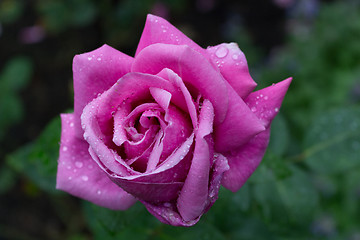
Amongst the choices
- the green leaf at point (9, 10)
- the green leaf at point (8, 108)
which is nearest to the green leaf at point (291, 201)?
the green leaf at point (8, 108)

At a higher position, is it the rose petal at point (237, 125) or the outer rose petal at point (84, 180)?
the rose petal at point (237, 125)

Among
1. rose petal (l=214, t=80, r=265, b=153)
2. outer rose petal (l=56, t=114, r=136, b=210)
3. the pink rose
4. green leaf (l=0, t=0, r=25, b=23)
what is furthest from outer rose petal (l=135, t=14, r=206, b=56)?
green leaf (l=0, t=0, r=25, b=23)

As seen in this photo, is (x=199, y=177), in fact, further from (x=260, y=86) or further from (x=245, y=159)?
(x=260, y=86)

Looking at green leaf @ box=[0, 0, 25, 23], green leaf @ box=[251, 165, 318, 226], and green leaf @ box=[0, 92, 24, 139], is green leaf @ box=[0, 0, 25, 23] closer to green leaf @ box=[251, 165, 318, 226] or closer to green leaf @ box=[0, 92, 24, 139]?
green leaf @ box=[0, 92, 24, 139]

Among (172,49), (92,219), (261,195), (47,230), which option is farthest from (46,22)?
(172,49)

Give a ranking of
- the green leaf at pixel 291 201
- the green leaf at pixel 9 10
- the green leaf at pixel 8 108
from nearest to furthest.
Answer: the green leaf at pixel 291 201 → the green leaf at pixel 8 108 → the green leaf at pixel 9 10

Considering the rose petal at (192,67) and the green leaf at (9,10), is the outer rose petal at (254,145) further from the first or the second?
the green leaf at (9,10)

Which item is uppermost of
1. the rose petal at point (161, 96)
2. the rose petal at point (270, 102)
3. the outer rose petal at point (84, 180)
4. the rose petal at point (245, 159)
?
the rose petal at point (161, 96)
